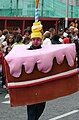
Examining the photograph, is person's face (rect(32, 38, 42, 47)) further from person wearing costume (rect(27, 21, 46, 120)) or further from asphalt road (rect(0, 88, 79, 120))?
asphalt road (rect(0, 88, 79, 120))

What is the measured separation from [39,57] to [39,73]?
250 millimetres

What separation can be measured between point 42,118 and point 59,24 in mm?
21977

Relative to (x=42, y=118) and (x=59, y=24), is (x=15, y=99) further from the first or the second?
(x=59, y=24)

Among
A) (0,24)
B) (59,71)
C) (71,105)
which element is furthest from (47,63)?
(0,24)

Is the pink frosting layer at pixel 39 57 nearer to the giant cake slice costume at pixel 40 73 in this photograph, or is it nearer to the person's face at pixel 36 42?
the giant cake slice costume at pixel 40 73

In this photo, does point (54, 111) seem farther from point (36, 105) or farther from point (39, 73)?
point (39, 73)

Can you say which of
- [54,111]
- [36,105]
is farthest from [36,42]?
[54,111]

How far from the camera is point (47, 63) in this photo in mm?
6531

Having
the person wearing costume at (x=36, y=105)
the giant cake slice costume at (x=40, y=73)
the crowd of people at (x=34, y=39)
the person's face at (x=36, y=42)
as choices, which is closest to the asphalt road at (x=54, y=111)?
the crowd of people at (x=34, y=39)

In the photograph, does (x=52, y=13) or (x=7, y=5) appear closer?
(x=7, y=5)

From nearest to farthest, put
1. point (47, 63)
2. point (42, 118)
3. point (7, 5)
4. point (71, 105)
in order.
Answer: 1. point (47, 63)
2. point (42, 118)
3. point (71, 105)
4. point (7, 5)

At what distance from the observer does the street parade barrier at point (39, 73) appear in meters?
6.44

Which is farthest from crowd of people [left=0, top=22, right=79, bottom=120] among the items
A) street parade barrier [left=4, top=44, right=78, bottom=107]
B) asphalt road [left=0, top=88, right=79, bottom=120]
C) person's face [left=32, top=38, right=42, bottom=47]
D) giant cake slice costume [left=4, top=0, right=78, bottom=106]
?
asphalt road [left=0, top=88, right=79, bottom=120]

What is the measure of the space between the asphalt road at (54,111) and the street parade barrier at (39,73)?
1.89m
